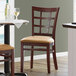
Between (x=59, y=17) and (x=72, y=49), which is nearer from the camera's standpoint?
(x=72, y=49)

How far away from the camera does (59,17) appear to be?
5594mm

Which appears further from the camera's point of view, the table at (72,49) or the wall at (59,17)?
the wall at (59,17)

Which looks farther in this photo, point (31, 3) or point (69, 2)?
point (69, 2)

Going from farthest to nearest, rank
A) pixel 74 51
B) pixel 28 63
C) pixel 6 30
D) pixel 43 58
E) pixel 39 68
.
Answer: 1. pixel 43 58
2. pixel 28 63
3. pixel 39 68
4. pixel 6 30
5. pixel 74 51

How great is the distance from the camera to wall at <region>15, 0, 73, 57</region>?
16.9ft

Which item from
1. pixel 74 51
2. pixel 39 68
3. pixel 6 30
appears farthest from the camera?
pixel 39 68

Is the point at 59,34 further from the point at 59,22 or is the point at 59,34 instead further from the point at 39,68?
the point at 39,68

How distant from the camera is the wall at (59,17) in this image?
5148mm

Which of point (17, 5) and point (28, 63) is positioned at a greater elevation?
point (17, 5)

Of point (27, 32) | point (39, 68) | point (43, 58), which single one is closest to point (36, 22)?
point (27, 32)

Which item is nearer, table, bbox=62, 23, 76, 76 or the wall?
table, bbox=62, 23, 76, 76

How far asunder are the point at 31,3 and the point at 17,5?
309 mm

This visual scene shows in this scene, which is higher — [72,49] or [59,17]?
[59,17]

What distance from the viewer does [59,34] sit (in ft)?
18.4
